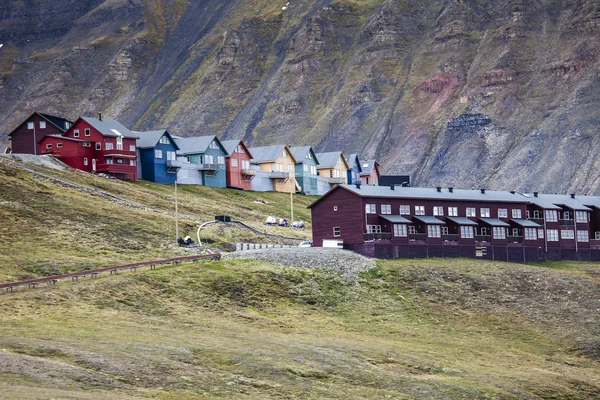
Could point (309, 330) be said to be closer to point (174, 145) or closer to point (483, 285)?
point (483, 285)

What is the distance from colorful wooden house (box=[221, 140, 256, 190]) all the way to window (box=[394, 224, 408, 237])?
176 ft

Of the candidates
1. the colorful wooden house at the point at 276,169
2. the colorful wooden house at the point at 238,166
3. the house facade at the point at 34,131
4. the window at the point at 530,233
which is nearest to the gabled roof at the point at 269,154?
the colorful wooden house at the point at 276,169

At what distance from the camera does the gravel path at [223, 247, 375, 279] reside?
9375cm

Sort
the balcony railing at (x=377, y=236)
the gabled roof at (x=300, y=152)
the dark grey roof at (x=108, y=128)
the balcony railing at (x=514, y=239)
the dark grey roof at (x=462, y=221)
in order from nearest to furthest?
the balcony railing at (x=377, y=236), the dark grey roof at (x=462, y=221), the balcony railing at (x=514, y=239), the dark grey roof at (x=108, y=128), the gabled roof at (x=300, y=152)

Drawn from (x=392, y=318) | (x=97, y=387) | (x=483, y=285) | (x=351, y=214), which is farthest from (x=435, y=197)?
(x=97, y=387)

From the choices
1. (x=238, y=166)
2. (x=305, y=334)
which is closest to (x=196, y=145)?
(x=238, y=166)

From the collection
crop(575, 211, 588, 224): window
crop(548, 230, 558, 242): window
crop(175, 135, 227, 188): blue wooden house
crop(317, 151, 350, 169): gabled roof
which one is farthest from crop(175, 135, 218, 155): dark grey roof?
crop(575, 211, 588, 224): window

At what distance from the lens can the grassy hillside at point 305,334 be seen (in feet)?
189

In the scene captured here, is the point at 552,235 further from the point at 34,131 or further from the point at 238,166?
the point at 34,131

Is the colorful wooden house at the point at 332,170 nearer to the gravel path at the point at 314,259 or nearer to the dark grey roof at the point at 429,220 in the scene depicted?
the dark grey roof at the point at 429,220

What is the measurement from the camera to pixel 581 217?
12231cm

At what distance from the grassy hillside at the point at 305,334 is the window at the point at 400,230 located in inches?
158

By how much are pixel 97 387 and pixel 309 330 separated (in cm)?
2505

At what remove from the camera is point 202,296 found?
81.3 metres
